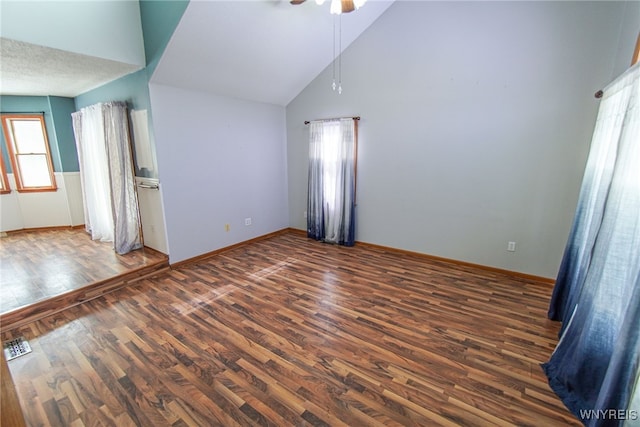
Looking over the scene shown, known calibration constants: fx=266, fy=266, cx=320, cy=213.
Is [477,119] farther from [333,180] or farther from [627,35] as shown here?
[333,180]

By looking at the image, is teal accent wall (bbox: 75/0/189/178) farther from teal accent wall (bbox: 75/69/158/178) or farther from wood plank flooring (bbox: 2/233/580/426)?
wood plank flooring (bbox: 2/233/580/426)

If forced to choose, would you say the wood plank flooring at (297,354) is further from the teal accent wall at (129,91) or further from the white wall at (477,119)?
the teal accent wall at (129,91)

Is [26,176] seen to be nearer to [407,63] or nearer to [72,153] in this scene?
[72,153]

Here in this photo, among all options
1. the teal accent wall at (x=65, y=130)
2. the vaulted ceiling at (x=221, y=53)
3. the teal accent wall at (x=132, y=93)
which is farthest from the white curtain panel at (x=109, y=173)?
the teal accent wall at (x=65, y=130)

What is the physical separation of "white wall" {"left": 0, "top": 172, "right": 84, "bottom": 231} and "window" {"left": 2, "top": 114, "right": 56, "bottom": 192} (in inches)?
4.7

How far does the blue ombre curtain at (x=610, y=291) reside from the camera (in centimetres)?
123

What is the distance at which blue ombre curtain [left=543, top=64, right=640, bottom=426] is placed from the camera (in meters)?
1.23

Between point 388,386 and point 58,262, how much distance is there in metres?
4.21

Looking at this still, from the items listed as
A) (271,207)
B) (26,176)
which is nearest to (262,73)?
(271,207)

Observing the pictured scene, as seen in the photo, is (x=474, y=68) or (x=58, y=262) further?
(x=58, y=262)

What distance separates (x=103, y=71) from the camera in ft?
10.4

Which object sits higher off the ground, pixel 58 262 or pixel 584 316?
pixel 584 316

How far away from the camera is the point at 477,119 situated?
3188mm

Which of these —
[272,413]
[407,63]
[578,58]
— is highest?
[407,63]
